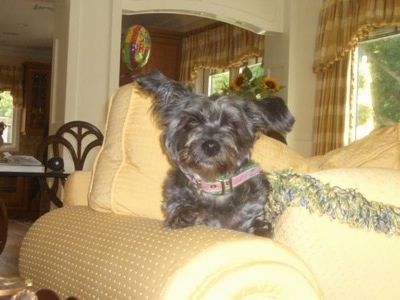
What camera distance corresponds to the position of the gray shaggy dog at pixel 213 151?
1.82 m

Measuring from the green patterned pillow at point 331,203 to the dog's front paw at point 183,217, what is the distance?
333mm

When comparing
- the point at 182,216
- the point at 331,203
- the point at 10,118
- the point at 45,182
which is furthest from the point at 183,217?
the point at 10,118

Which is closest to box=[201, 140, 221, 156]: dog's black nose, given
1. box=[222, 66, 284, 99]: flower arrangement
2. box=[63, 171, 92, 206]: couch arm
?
box=[63, 171, 92, 206]: couch arm

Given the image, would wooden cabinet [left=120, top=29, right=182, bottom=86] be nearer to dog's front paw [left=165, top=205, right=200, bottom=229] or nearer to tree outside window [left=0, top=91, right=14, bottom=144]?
tree outside window [left=0, top=91, right=14, bottom=144]

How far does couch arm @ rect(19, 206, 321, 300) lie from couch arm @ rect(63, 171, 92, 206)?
0.41 metres

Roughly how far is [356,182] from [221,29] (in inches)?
281

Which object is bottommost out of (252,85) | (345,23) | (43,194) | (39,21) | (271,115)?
(43,194)

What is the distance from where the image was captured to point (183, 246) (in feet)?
4.38

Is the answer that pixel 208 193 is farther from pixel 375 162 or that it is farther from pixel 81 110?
pixel 81 110

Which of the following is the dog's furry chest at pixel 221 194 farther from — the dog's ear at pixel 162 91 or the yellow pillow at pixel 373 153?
the yellow pillow at pixel 373 153

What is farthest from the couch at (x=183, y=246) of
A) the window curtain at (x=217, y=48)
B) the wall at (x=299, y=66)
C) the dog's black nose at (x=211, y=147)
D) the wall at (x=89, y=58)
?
the window curtain at (x=217, y=48)

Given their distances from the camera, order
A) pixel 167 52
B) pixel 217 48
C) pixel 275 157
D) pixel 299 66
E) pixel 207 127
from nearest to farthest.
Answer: pixel 207 127 < pixel 275 157 < pixel 299 66 < pixel 217 48 < pixel 167 52

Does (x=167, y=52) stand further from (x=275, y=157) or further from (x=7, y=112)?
(x=275, y=157)

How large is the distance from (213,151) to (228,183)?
12cm
